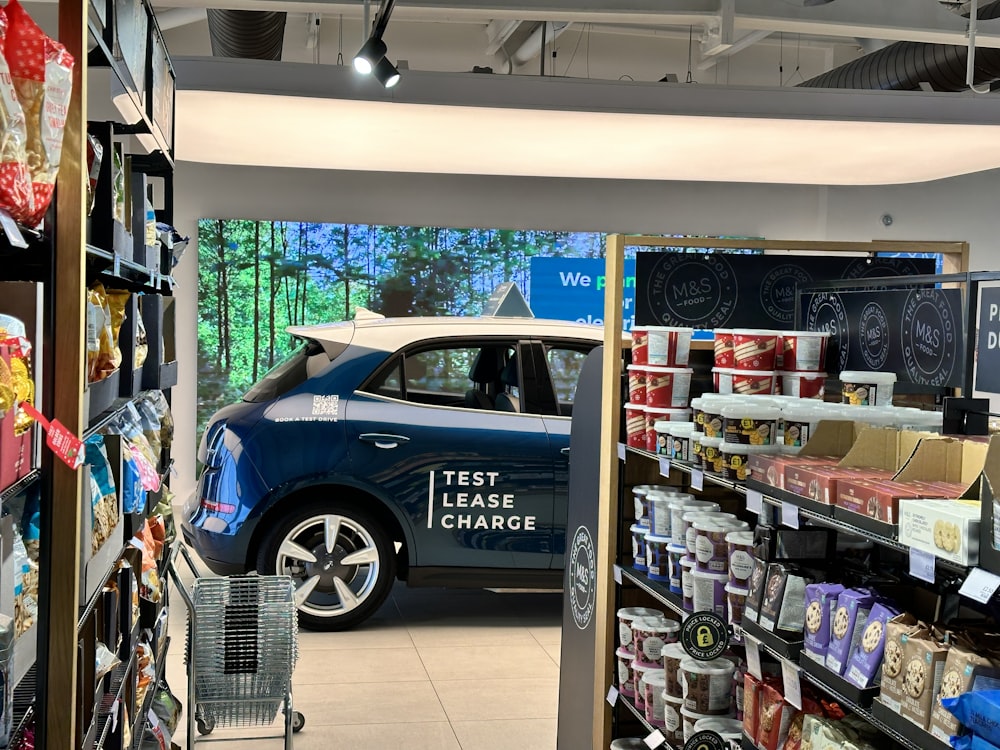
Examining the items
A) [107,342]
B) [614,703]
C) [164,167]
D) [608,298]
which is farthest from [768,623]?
[164,167]

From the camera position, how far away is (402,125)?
20.4ft

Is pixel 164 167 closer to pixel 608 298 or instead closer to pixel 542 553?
pixel 608 298

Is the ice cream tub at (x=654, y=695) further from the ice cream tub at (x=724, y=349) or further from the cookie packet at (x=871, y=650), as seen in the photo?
the cookie packet at (x=871, y=650)

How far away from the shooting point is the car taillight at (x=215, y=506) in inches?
203

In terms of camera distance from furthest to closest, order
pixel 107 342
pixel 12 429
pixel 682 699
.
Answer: pixel 682 699
pixel 107 342
pixel 12 429

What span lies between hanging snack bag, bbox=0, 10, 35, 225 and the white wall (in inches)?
291

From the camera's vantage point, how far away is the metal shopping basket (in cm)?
363

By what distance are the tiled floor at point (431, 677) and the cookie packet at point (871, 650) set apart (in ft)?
7.38

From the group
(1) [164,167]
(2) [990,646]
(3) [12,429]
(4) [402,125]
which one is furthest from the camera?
(4) [402,125]

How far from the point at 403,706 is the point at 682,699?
1802mm

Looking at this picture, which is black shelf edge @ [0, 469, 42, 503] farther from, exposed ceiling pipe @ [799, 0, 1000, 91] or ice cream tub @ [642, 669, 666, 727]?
exposed ceiling pipe @ [799, 0, 1000, 91]

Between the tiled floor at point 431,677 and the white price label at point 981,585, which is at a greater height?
the white price label at point 981,585

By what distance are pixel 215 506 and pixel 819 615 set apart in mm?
3716

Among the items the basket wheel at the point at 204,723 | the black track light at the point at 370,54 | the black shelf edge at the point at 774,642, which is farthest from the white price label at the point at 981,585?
the black track light at the point at 370,54
